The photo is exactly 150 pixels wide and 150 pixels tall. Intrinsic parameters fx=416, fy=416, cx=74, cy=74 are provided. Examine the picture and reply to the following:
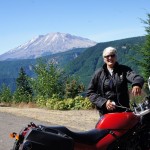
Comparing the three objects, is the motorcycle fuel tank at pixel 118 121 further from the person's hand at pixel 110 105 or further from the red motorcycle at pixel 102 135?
the person's hand at pixel 110 105

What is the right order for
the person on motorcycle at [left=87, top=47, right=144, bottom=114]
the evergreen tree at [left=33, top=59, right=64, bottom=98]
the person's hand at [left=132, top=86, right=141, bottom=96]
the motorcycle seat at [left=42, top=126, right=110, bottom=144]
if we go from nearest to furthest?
the motorcycle seat at [left=42, top=126, right=110, bottom=144], the person's hand at [left=132, top=86, right=141, bottom=96], the person on motorcycle at [left=87, top=47, right=144, bottom=114], the evergreen tree at [left=33, top=59, right=64, bottom=98]

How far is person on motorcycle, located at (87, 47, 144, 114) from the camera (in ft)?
19.1

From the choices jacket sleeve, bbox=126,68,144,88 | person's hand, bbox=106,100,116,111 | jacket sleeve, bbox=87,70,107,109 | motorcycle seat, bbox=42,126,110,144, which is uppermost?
jacket sleeve, bbox=126,68,144,88

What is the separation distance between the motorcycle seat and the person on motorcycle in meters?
0.91

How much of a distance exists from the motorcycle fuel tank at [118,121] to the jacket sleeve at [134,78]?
0.64m

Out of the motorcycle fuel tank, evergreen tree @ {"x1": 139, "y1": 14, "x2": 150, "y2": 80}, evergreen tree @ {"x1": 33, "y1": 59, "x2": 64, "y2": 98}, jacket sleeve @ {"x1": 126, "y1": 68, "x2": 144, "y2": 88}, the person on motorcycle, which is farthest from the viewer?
evergreen tree @ {"x1": 33, "y1": 59, "x2": 64, "y2": 98}

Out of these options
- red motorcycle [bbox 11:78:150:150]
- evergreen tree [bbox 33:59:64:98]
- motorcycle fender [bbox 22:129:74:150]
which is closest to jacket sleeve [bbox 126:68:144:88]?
red motorcycle [bbox 11:78:150:150]

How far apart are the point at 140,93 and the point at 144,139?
2.23ft

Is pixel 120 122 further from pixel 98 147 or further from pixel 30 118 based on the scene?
pixel 30 118

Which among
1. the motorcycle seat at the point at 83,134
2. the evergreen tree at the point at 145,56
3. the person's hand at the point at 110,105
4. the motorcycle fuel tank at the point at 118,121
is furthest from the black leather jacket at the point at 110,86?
the evergreen tree at the point at 145,56

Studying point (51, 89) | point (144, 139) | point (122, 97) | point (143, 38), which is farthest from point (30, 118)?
point (51, 89)

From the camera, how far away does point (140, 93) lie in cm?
544

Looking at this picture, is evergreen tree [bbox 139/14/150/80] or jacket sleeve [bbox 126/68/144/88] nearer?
jacket sleeve [bbox 126/68/144/88]

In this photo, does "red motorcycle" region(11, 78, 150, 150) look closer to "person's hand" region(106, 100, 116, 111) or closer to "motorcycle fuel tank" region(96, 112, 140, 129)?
"motorcycle fuel tank" region(96, 112, 140, 129)
